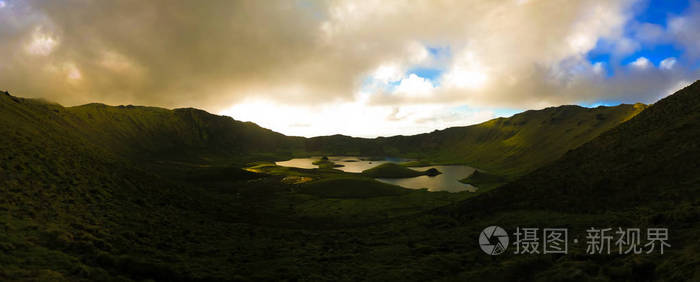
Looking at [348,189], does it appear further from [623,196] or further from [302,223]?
[623,196]

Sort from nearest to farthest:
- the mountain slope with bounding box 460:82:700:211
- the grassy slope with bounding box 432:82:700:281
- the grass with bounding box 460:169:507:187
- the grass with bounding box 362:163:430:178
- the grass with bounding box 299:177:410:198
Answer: the grassy slope with bounding box 432:82:700:281 < the mountain slope with bounding box 460:82:700:211 < the grass with bounding box 299:177:410:198 < the grass with bounding box 460:169:507:187 < the grass with bounding box 362:163:430:178

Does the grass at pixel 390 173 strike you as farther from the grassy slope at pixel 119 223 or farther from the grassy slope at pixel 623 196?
the grassy slope at pixel 623 196

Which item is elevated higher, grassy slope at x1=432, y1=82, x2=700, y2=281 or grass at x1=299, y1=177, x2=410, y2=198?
grassy slope at x1=432, y1=82, x2=700, y2=281

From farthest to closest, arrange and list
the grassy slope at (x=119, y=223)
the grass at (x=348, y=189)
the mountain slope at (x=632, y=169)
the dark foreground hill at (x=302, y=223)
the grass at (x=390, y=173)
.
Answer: the grass at (x=390, y=173) → the grass at (x=348, y=189) → the mountain slope at (x=632, y=169) → the grassy slope at (x=119, y=223) → the dark foreground hill at (x=302, y=223)

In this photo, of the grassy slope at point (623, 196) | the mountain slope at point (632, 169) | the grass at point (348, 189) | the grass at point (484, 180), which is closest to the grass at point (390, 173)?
the grass at point (484, 180)

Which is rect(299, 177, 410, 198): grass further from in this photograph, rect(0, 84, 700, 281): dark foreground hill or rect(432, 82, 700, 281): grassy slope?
rect(432, 82, 700, 281): grassy slope

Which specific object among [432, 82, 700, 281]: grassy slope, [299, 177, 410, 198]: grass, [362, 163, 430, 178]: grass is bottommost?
[299, 177, 410, 198]: grass

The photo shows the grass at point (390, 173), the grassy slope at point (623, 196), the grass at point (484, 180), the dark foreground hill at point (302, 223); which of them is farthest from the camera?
the grass at point (390, 173)

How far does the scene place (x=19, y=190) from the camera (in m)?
36.2

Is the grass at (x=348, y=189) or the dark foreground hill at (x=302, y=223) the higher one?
the dark foreground hill at (x=302, y=223)

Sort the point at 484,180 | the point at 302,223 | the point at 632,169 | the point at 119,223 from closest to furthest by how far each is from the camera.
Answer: the point at 119,223
the point at 632,169
the point at 302,223
the point at 484,180

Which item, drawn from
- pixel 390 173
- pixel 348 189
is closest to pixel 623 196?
pixel 348 189

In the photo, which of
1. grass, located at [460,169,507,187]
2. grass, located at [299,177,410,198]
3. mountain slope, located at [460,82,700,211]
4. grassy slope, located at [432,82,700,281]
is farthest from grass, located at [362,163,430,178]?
mountain slope, located at [460,82,700,211]

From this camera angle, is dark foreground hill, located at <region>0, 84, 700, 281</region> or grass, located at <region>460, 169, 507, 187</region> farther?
grass, located at <region>460, 169, 507, 187</region>
